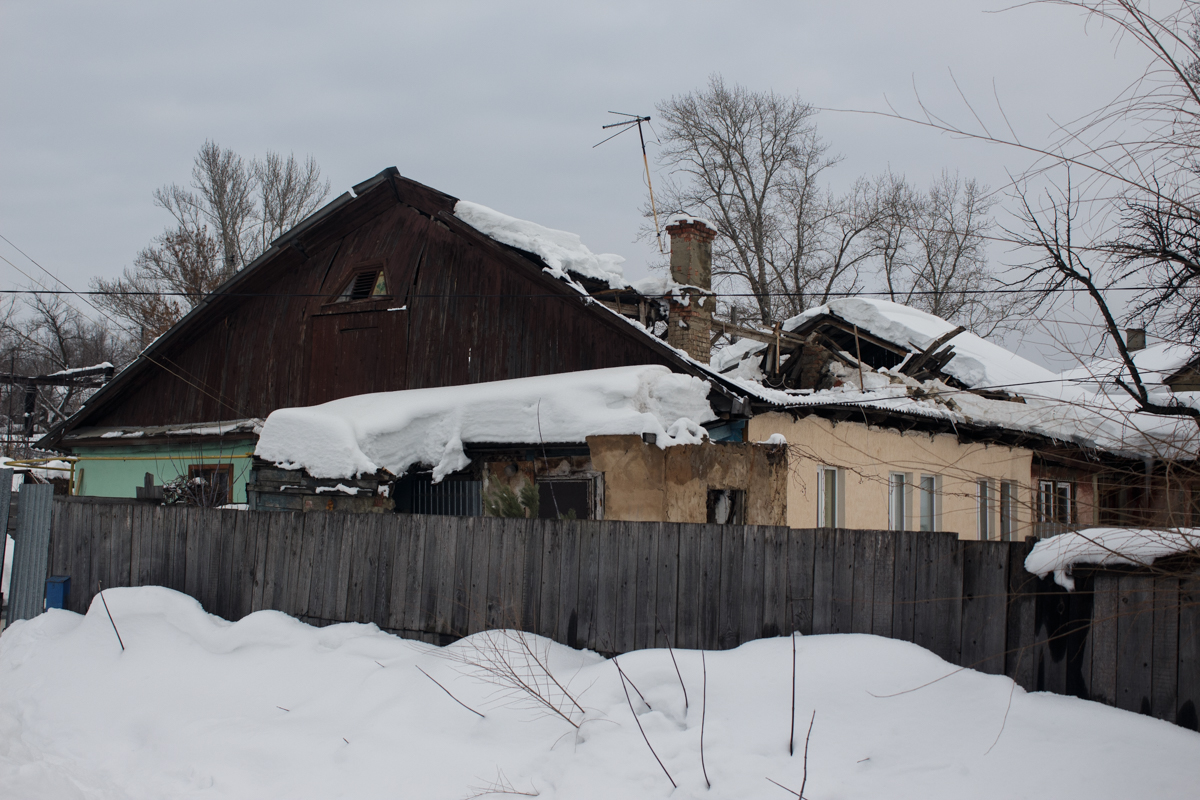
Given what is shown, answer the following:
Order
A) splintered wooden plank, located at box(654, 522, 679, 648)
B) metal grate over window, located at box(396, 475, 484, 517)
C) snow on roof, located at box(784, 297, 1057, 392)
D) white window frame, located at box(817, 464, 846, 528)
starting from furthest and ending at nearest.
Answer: snow on roof, located at box(784, 297, 1057, 392) → white window frame, located at box(817, 464, 846, 528) → metal grate over window, located at box(396, 475, 484, 517) → splintered wooden plank, located at box(654, 522, 679, 648)

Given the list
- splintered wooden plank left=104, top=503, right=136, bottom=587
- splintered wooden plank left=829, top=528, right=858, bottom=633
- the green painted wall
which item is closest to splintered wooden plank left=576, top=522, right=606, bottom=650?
splintered wooden plank left=829, top=528, right=858, bottom=633

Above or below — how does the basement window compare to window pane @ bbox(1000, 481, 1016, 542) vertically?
below

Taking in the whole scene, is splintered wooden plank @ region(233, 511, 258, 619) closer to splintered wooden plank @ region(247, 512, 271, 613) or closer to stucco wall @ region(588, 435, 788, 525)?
splintered wooden plank @ region(247, 512, 271, 613)

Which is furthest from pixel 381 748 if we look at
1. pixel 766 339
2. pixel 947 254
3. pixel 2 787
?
pixel 947 254

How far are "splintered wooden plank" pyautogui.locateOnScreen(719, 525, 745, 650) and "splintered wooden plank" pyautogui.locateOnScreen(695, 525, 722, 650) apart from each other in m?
0.03

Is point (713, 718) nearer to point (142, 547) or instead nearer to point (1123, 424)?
point (1123, 424)

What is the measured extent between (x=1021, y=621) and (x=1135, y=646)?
0.56m

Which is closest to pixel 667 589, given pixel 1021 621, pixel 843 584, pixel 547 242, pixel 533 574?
pixel 533 574

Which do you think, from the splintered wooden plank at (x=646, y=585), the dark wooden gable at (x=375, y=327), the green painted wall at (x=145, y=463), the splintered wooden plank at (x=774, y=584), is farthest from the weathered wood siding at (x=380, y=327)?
the splintered wooden plank at (x=774, y=584)

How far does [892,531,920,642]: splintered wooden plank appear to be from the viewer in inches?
200

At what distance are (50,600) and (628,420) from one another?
6.00 m

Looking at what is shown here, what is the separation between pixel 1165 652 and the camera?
166 inches

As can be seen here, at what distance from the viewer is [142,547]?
26.7 ft

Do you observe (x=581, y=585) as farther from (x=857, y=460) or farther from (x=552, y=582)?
(x=857, y=460)
